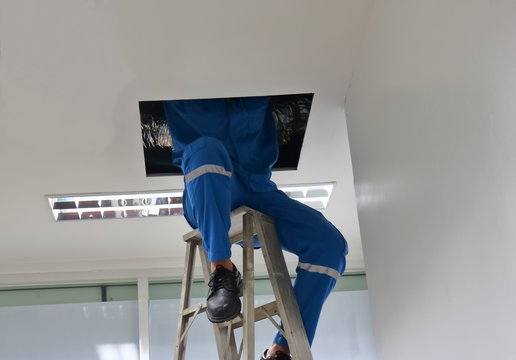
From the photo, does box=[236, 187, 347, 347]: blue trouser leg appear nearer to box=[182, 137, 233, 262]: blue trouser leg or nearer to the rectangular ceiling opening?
box=[182, 137, 233, 262]: blue trouser leg

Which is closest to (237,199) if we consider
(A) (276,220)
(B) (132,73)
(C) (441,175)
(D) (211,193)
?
(A) (276,220)

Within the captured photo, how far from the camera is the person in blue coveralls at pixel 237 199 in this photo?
6.72 feet

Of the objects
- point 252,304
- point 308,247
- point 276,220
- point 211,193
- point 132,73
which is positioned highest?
point 132,73

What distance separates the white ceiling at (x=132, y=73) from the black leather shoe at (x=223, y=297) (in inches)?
30.4

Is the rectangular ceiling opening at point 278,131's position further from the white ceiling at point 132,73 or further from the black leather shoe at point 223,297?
the black leather shoe at point 223,297

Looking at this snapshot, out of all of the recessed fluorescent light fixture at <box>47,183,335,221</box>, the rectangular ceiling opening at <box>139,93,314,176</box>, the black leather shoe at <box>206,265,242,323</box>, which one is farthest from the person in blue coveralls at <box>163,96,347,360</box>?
the recessed fluorescent light fixture at <box>47,183,335,221</box>

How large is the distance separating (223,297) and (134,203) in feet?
5.08

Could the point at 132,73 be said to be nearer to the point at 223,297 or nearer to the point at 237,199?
the point at 237,199

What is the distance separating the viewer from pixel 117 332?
4035mm

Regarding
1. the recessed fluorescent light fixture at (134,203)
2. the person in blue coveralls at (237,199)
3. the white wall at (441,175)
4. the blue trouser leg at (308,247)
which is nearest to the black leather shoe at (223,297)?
the person in blue coveralls at (237,199)

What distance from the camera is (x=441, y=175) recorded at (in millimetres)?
1541

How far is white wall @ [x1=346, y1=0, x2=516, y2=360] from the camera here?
1.24 meters

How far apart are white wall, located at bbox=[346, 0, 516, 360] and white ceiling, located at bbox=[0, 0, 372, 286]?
0.80ft

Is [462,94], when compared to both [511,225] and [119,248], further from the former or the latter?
[119,248]
